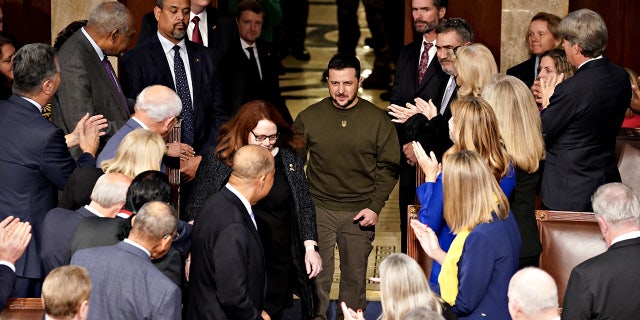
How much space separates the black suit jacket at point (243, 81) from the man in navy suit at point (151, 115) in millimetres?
2485

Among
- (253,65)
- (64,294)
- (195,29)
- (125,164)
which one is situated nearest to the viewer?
(64,294)

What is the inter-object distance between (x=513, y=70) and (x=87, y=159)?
11.9ft

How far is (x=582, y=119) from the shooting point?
24.5 feet

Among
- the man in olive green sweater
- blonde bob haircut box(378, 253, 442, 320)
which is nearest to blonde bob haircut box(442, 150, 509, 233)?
blonde bob haircut box(378, 253, 442, 320)

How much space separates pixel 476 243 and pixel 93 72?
10.0 ft

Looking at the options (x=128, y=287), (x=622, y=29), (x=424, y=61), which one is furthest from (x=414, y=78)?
(x=128, y=287)

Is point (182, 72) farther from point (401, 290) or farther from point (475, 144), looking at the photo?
point (401, 290)

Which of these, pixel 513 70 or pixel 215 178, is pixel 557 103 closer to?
pixel 513 70

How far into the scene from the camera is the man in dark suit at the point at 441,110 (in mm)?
7449

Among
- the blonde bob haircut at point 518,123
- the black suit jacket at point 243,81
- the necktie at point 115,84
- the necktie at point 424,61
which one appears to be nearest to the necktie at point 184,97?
the necktie at point 115,84

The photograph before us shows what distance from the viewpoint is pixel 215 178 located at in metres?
7.02

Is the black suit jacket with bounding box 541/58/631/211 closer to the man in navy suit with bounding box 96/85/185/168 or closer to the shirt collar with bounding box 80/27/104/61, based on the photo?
the man in navy suit with bounding box 96/85/185/168

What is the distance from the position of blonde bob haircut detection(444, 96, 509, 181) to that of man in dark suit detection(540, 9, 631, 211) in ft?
3.92

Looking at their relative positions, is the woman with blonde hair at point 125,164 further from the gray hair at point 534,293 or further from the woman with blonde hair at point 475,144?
the gray hair at point 534,293
